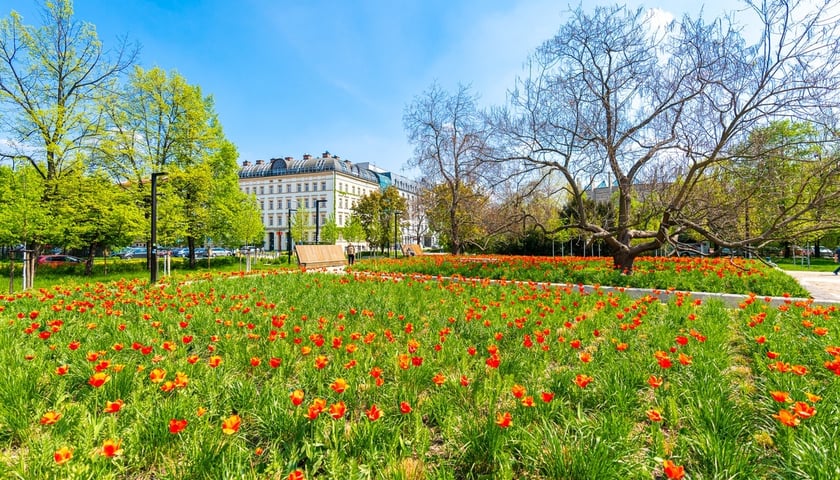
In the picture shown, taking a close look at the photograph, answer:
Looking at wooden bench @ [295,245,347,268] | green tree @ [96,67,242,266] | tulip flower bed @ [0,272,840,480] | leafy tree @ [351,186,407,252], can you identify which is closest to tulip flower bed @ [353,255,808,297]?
tulip flower bed @ [0,272,840,480]

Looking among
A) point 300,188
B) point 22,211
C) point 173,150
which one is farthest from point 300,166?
point 22,211

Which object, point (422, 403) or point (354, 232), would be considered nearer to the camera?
point (422, 403)

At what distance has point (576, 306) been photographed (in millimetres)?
5336

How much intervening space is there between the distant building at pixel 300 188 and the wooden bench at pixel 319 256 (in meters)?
38.9

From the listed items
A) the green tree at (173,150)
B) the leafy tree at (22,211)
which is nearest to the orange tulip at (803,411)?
the leafy tree at (22,211)

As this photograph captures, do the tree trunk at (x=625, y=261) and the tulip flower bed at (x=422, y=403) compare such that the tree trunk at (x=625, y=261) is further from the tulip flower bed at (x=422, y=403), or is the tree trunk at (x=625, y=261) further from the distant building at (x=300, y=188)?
the distant building at (x=300, y=188)

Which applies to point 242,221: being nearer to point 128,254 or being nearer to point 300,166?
point 128,254

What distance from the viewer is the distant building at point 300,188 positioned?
58.5m

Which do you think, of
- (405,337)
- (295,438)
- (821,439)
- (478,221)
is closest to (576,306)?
(405,337)

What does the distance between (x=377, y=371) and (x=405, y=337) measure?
5.21 feet

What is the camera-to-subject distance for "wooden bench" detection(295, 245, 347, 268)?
15170 millimetres

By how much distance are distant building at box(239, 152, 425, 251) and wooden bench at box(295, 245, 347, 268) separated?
38.9 metres

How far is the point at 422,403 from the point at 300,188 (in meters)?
61.3

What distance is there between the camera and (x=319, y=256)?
16.6 metres
